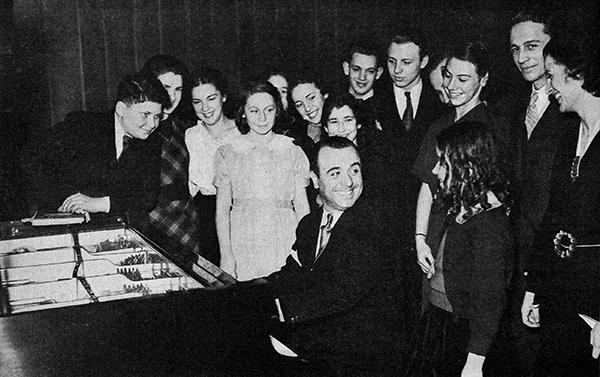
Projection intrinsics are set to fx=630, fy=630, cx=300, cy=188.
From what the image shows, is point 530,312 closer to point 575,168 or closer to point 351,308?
point 575,168

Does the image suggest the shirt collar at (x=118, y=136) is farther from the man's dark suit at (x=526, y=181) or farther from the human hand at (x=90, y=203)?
the man's dark suit at (x=526, y=181)

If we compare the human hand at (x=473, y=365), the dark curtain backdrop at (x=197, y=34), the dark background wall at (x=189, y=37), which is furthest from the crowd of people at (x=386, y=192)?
the dark curtain backdrop at (x=197, y=34)

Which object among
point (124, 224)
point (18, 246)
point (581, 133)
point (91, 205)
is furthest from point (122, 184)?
point (581, 133)

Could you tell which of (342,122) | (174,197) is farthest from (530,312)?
(174,197)

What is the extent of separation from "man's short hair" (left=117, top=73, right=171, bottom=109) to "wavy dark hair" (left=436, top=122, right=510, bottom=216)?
980 mm

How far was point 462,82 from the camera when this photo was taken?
86.2 inches

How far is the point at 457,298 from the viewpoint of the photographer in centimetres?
177

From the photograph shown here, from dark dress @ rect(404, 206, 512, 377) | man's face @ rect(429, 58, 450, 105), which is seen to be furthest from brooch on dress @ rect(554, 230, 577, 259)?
→ man's face @ rect(429, 58, 450, 105)

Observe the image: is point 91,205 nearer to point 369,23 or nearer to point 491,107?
point 491,107

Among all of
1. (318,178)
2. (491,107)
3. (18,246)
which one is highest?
(491,107)

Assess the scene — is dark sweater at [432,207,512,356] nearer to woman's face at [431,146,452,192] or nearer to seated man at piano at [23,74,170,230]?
woman's face at [431,146,452,192]

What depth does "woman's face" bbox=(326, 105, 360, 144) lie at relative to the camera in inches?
91.5

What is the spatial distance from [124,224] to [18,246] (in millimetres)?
308

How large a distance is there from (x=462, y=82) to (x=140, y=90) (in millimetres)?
1112
